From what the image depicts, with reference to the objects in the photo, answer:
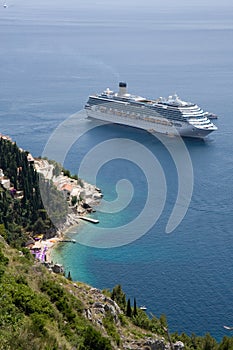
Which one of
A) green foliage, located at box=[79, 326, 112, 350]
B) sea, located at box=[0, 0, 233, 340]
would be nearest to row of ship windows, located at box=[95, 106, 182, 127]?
sea, located at box=[0, 0, 233, 340]

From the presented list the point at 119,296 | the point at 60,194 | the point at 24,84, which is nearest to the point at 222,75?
the point at 24,84

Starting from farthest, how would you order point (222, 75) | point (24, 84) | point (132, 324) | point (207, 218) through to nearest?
point (222, 75)
point (24, 84)
point (207, 218)
point (132, 324)

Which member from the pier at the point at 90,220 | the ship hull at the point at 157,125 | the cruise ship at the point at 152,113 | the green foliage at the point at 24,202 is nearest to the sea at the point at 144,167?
the pier at the point at 90,220

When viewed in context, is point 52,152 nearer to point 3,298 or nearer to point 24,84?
point 24,84

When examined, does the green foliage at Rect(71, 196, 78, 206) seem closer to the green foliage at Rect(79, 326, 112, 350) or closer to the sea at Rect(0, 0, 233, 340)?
the sea at Rect(0, 0, 233, 340)

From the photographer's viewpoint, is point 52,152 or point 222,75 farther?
point 222,75

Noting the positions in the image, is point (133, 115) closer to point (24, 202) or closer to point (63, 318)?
point (24, 202)

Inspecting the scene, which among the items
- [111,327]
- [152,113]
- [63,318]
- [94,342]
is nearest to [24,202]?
[111,327]
